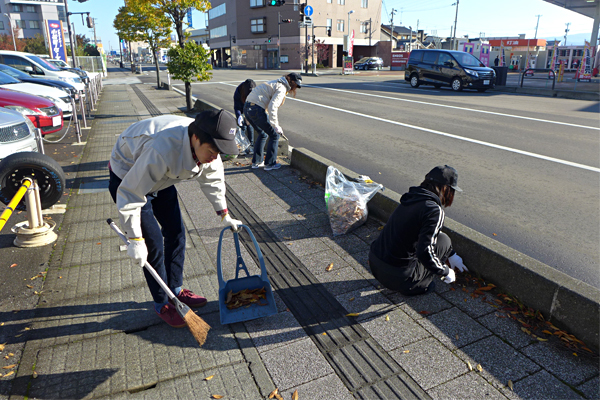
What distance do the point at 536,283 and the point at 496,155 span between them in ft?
18.9

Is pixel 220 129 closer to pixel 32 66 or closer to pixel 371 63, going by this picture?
pixel 32 66

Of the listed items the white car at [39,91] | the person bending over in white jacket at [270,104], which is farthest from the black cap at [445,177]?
the white car at [39,91]

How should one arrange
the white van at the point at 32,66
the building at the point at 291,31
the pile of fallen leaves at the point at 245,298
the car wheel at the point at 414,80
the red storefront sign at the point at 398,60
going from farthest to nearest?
the building at the point at 291,31, the red storefront sign at the point at 398,60, the car wheel at the point at 414,80, the white van at the point at 32,66, the pile of fallen leaves at the point at 245,298

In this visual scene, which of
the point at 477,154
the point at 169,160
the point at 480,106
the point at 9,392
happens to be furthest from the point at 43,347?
the point at 480,106

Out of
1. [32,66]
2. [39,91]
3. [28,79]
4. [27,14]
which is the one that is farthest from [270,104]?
[27,14]

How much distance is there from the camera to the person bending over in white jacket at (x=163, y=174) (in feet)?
8.02

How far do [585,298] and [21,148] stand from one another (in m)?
7.30

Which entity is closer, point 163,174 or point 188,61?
point 163,174

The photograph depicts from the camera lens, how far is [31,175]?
4676mm

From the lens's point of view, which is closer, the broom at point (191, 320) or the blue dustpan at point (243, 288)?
the broom at point (191, 320)

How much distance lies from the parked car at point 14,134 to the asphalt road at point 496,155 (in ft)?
17.2

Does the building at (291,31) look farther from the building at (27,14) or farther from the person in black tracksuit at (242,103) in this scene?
the person in black tracksuit at (242,103)

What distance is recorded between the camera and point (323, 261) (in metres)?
4.17

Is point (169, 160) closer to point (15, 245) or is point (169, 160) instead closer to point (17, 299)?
point (17, 299)
